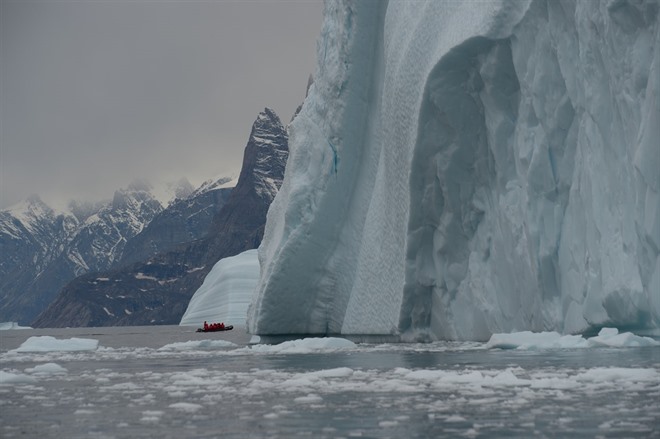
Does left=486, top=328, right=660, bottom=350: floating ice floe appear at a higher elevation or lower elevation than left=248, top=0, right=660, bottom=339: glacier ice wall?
lower

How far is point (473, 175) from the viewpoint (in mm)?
22484

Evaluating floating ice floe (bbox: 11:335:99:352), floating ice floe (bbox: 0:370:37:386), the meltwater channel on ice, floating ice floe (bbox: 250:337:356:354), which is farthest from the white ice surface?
floating ice floe (bbox: 0:370:37:386)

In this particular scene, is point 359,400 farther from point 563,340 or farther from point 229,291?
point 229,291

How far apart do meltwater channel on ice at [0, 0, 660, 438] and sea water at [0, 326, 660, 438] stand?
0.17 ft

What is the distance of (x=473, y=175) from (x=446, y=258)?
2.25 m

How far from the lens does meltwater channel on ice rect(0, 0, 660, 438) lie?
28.8 feet

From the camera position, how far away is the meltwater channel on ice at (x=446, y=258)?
8.78m

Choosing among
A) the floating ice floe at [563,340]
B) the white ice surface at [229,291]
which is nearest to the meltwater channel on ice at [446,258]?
the floating ice floe at [563,340]

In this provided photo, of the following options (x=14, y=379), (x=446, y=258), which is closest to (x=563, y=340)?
(x=446, y=258)

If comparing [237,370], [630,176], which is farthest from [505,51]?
[237,370]

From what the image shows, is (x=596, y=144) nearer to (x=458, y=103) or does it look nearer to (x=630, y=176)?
(x=630, y=176)

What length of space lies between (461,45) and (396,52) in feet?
17.1

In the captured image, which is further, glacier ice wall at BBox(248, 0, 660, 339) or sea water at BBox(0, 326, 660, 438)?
glacier ice wall at BBox(248, 0, 660, 339)

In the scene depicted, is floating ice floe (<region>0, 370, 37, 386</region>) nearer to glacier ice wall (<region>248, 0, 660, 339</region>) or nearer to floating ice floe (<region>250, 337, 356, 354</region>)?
floating ice floe (<region>250, 337, 356, 354</region>)
